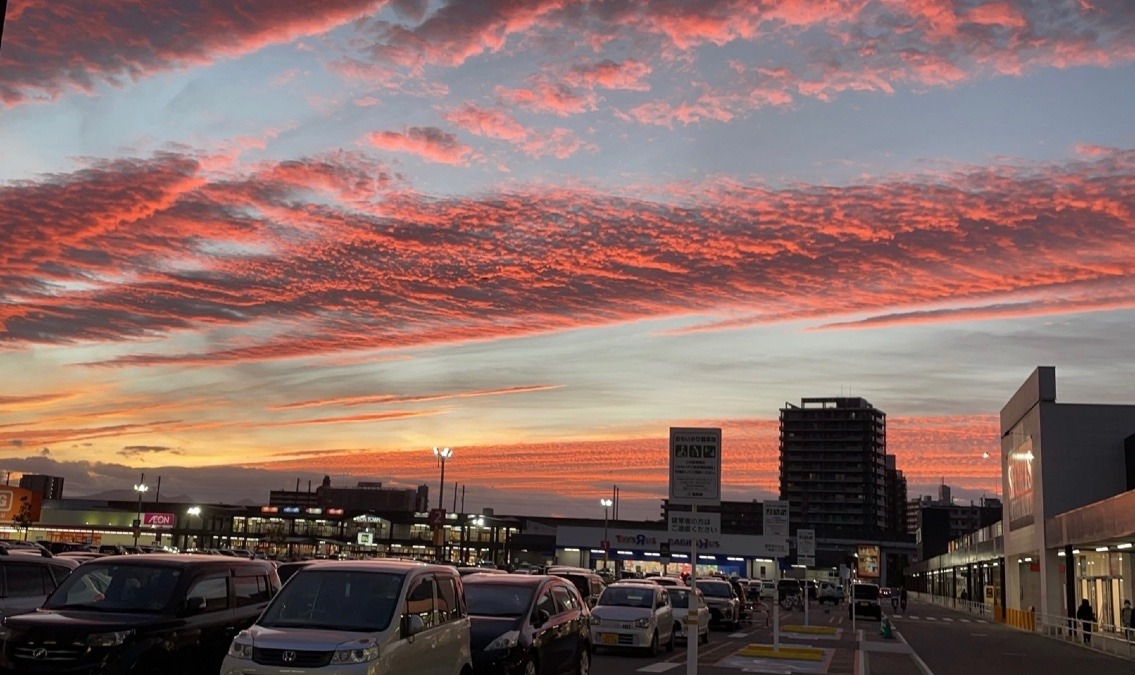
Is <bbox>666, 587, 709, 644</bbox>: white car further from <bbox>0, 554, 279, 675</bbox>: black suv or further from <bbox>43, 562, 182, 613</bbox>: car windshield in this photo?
<bbox>43, 562, 182, 613</bbox>: car windshield

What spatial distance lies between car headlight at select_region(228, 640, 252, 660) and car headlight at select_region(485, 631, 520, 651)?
4350mm

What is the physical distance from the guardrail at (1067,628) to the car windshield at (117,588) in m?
30.3

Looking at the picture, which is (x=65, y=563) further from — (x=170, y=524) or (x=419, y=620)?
(x=170, y=524)

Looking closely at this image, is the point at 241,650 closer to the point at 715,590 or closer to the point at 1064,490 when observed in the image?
the point at 715,590

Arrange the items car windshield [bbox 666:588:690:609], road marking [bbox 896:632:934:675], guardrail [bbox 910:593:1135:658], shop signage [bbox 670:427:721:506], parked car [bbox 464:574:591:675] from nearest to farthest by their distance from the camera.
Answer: parked car [bbox 464:574:591:675], shop signage [bbox 670:427:721:506], road marking [bbox 896:632:934:675], car windshield [bbox 666:588:690:609], guardrail [bbox 910:593:1135:658]

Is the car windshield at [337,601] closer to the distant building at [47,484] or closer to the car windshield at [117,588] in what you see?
the car windshield at [117,588]

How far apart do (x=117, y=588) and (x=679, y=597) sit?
20.9m

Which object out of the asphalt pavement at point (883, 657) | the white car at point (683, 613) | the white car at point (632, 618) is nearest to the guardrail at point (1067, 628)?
the asphalt pavement at point (883, 657)

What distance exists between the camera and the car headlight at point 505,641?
14867 mm

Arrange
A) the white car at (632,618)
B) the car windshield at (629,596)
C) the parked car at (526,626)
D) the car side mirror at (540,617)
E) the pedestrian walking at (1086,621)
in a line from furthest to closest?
the pedestrian walking at (1086,621) → the car windshield at (629,596) → the white car at (632,618) → the car side mirror at (540,617) → the parked car at (526,626)

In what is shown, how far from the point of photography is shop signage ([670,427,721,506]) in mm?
15750

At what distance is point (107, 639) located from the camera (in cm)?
1191

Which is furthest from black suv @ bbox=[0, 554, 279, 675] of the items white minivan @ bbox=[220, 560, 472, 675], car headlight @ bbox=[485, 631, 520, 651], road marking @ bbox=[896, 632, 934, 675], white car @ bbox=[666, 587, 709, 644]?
white car @ bbox=[666, 587, 709, 644]

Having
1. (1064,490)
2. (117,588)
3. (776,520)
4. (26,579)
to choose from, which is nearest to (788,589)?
(1064,490)
